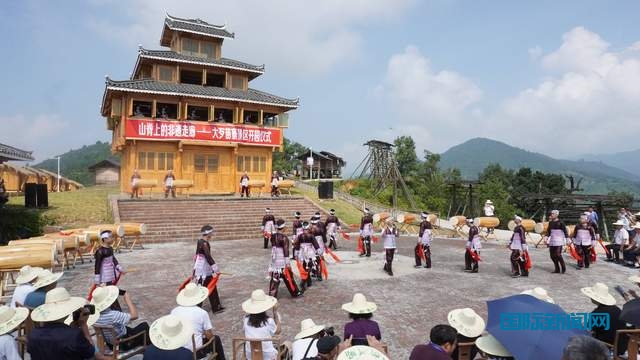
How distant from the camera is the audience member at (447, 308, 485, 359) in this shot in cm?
474

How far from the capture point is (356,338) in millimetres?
5188

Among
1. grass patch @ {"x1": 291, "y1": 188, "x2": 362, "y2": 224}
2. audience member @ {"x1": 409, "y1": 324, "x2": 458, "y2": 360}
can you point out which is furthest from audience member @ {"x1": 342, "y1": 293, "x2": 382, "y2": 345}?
grass patch @ {"x1": 291, "y1": 188, "x2": 362, "y2": 224}

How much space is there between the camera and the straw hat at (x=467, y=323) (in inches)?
187

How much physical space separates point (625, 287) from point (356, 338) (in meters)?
10.1

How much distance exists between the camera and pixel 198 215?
68.5 feet

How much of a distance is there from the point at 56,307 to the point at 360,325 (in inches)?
144

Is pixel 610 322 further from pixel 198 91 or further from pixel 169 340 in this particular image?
pixel 198 91

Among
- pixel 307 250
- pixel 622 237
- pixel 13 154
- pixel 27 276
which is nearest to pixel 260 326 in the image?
pixel 27 276

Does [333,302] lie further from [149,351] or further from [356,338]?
[149,351]

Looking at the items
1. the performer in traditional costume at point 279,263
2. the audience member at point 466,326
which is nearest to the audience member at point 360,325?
the audience member at point 466,326

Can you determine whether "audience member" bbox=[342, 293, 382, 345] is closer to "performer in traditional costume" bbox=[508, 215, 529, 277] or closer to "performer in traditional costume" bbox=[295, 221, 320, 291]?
"performer in traditional costume" bbox=[295, 221, 320, 291]

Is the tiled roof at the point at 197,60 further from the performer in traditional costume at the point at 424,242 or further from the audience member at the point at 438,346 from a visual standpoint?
the audience member at the point at 438,346

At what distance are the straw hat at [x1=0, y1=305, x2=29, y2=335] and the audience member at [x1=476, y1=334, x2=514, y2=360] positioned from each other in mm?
5286

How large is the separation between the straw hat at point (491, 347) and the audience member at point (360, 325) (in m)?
1.29
